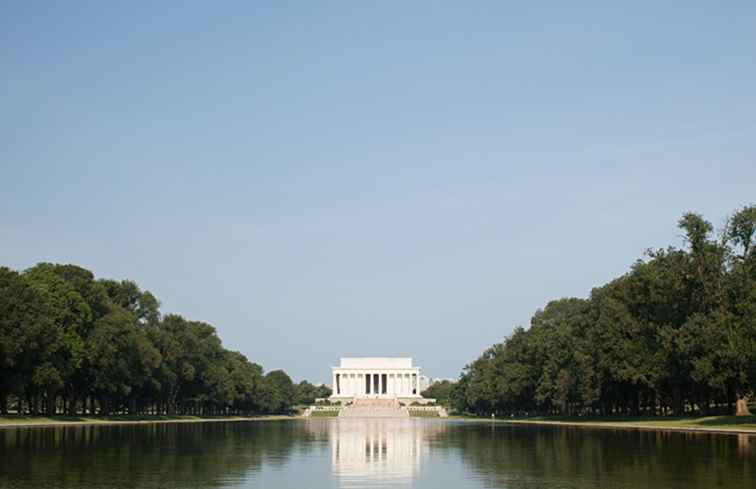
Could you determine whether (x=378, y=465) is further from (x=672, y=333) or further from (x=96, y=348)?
(x=96, y=348)

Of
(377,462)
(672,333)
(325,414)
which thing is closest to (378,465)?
(377,462)

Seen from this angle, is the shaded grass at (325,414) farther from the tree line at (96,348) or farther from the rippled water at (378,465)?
the rippled water at (378,465)

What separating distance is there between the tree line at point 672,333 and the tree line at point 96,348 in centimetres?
4543

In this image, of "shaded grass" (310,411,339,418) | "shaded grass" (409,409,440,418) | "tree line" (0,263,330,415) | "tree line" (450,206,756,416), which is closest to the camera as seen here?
"tree line" (450,206,756,416)

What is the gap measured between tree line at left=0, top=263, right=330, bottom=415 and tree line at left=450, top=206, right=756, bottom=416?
45433 mm

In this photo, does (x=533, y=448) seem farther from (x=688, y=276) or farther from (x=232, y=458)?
(x=688, y=276)

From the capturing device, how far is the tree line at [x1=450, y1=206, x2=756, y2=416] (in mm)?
68875

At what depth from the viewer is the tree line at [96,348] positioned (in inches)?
2936

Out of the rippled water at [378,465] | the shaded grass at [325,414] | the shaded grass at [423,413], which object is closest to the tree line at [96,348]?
the rippled water at [378,465]

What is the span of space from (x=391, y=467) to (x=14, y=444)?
20.8 metres

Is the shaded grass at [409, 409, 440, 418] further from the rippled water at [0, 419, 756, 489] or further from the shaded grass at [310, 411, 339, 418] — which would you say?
the rippled water at [0, 419, 756, 489]

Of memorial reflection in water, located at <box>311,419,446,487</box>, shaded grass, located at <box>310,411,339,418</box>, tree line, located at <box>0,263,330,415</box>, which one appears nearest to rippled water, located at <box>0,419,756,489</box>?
memorial reflection in water, located at <box>311,419,446,487</box>

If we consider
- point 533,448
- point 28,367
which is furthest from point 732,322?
point 28,367

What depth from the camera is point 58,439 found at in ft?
163
